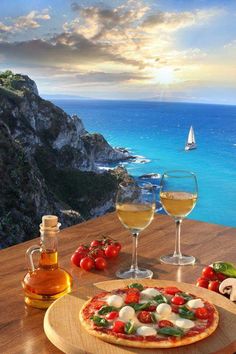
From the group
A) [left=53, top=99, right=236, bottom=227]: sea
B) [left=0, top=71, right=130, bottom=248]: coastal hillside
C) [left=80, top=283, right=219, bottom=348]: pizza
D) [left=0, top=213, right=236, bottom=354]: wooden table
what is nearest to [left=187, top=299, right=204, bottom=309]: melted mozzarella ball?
[left=80, top=283, right=219, bottom=348]: pizza

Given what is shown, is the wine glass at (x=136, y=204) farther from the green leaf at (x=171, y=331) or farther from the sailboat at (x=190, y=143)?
the sailboat at (x=190, y=143)

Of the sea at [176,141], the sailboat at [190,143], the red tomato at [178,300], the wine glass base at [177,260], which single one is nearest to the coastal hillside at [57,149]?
the sea at [176,141]

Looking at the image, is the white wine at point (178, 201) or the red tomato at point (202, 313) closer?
the red tomato at point (202, 313)

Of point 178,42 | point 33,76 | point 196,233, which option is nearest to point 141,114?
point 178,42

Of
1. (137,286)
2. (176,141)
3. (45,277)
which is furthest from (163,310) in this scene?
(176,141)

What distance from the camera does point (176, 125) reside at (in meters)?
33.4

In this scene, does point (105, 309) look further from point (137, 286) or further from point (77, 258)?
point (77, 258)

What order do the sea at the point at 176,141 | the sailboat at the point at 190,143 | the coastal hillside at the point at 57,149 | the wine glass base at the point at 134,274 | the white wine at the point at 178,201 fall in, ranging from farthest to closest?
the sailboat at the point at 190,143
the sea at the point at 176,141
the coastal hillside at the point at 57,149
the white wine at the point at 178,201
the wine glass base at the point at 134,274

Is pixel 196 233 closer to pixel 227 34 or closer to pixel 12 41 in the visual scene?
pixel 12 41

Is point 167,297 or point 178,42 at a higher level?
point 178,42

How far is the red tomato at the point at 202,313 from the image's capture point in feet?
2.72

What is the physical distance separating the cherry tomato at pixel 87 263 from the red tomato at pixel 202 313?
36 centimetres

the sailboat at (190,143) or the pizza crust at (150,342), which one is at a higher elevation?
the pizza crust at (150,342)

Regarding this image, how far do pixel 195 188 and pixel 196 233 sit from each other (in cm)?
28
